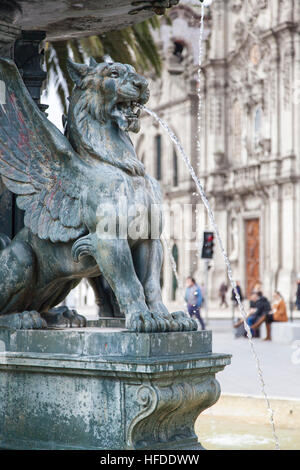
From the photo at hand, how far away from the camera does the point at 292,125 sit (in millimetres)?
33281

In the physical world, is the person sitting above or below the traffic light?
below

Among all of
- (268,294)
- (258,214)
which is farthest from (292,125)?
(268,294)

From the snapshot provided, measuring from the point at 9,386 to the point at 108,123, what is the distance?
4.58ft

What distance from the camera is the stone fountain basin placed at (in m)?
4.32

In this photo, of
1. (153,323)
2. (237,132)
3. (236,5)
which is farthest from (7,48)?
(236,5)

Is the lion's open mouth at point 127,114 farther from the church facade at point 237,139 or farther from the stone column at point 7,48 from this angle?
the church facade at point 237,139

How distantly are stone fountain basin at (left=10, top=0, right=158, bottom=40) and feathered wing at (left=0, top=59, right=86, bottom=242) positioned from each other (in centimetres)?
43

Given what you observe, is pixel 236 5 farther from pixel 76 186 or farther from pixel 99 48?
pixel 76 186

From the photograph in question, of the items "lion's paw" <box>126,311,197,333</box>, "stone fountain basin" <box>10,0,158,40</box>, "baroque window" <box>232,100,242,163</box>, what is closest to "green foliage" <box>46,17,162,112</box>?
"stone fountain basin" <box>10,0,158,40</box>

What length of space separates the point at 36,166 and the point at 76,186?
0.27 metres

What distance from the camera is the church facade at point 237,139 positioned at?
1320 inches

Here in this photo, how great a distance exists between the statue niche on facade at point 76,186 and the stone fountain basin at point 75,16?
387 mm

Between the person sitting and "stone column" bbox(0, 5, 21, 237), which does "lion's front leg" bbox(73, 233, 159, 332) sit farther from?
the person sitting

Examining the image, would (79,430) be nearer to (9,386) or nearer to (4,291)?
(9,386)
